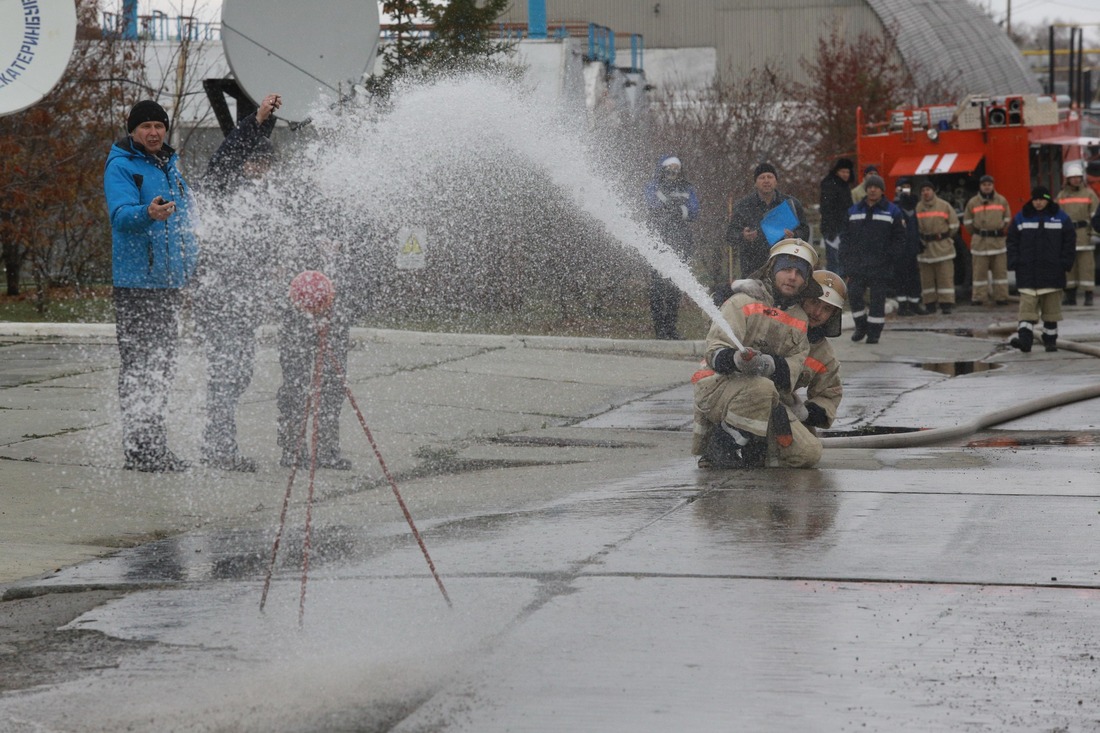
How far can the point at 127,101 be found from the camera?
2220 centimetres

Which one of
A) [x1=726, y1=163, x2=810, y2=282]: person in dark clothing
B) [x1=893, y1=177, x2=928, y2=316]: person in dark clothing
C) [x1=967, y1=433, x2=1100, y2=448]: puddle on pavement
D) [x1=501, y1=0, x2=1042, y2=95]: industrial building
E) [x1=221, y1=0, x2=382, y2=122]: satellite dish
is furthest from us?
[x1=501, y1=0, x2=1042, y2=95]: industrial building

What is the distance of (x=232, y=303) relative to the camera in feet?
29.0

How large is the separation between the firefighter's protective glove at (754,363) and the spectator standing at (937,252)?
527 inches

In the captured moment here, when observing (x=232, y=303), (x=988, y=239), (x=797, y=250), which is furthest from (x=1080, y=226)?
(x=232, y=303)

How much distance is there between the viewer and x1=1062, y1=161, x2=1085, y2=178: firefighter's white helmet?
22.4 metres

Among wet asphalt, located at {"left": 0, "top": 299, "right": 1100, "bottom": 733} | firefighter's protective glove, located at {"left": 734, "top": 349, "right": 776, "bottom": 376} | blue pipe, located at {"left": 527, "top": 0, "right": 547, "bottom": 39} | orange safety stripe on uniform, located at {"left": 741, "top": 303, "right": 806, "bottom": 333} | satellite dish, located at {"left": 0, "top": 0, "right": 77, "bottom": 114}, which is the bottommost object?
wet asphalt, located at {"left": 0, "top": 299, "right": 1100, "bottom": 733}

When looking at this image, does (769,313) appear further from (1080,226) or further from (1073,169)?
(1073,169)

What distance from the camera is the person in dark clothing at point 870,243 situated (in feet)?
56.6

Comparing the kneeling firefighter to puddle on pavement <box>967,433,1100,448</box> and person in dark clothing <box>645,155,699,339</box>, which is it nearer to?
puddle on pavement <box>967,433,1100,448</box>

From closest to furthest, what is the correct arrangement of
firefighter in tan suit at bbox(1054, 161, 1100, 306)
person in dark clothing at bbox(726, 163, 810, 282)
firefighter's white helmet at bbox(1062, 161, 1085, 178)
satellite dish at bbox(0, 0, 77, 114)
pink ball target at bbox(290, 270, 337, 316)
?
pink ball target at bbox(290, 270, 337, 316) → satellite dish at bbox(0, 0, 77, 114) → person in dark clothing at bbox(726, 163, 810, 282) → firefighter in tan suit at bbox(1054, 161, 1100, 306) → firefighter's white helmet at bbox(1062, 161, 1085, 178)

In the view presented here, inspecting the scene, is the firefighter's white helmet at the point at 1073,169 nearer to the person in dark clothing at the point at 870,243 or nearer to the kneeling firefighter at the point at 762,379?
the person in dark clothing at the point at 870,243

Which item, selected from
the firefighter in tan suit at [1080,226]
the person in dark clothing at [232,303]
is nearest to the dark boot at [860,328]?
the firefighter in tan suit at [1080,226]

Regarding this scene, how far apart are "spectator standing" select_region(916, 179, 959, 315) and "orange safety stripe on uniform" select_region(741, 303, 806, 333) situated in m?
13.1

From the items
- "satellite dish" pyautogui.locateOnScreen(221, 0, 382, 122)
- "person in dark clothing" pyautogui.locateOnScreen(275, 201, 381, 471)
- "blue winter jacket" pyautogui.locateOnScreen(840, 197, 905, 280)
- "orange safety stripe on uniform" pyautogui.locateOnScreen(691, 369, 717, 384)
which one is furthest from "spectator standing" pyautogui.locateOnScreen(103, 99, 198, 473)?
"blue winter jacket" pyautogui.locateOnScreen(840, 197, 905, 280)
